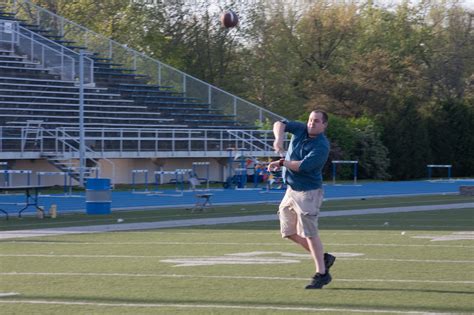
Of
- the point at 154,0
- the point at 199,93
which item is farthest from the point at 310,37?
the point at 199,93

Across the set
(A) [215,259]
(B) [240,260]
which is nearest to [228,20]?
(A) [215,259]

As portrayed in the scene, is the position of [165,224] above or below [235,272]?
below

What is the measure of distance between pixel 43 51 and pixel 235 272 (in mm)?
29570

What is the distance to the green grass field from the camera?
9.20 meters

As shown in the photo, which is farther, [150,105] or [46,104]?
[150,105]

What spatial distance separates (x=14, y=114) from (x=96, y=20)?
89.7ft

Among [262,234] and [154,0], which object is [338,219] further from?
[154,0]

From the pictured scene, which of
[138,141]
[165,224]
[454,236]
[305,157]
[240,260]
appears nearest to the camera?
[305,157]

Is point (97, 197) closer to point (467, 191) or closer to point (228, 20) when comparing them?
point (228, 20)

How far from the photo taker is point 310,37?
206 ft

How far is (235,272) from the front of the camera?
11578mm

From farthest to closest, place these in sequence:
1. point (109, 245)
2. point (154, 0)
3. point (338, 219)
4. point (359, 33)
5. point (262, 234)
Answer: point (359, 33) < point (154, 0) < point (338, 219) < point (262, 234) < point (109, 245)

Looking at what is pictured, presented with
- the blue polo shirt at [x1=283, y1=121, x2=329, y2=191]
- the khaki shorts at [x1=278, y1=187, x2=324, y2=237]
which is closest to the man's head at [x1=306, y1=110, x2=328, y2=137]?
the blue polo shirt at [x1=283, y1=121, x2=329, y2=191]

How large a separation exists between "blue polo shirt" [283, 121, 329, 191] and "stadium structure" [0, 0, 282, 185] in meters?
21.4
